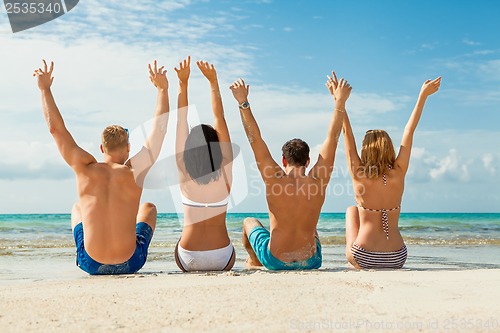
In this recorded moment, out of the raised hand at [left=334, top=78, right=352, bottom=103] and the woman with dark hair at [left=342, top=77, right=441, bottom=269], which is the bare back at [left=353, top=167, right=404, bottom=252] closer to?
the woman with dark hair at [left=342, top=77, right=441, bottom=269]

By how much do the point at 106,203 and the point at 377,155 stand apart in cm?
285

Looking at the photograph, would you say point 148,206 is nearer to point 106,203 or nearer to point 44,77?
point 106,203

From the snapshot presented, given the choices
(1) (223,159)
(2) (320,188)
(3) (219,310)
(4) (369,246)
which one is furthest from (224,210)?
(3) (219,310)

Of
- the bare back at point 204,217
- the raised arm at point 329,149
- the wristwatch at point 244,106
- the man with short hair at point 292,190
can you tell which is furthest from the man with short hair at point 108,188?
the raised arm at point 329,149

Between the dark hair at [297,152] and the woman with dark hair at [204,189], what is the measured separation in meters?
0.61

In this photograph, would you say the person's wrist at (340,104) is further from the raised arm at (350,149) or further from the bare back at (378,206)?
the bare back at (378,206)

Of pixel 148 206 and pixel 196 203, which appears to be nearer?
pixel 196 203

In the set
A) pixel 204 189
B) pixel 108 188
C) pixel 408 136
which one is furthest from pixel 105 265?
pixel 408 136

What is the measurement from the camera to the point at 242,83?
19.6ft

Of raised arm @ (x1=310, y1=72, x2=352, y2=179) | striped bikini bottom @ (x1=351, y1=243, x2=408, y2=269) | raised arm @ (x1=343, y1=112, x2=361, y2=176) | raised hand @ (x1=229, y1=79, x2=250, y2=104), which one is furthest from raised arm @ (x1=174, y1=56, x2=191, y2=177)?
striped bikini bottom @ (x1=351, y1=243, x2=408, y2=269)

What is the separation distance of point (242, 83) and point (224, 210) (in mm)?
1341

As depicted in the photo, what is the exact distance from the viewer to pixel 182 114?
586cm

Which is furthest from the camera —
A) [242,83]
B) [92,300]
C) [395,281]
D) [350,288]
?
[242,83]

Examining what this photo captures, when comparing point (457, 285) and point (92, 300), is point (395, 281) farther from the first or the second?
point (92, 300)
